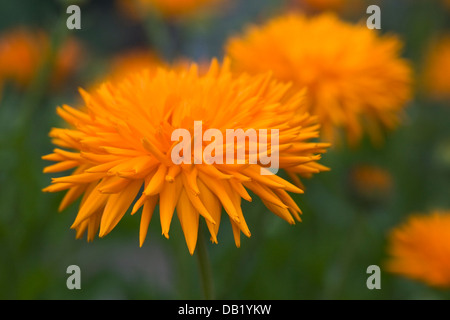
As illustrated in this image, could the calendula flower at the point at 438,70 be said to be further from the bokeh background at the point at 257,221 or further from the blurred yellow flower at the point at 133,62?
the blurred yellow flower at the point at 133,62

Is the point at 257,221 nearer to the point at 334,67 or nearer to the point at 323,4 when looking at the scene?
the point at 334,67

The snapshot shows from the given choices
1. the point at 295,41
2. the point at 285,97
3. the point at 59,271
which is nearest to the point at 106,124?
the point at 285,97

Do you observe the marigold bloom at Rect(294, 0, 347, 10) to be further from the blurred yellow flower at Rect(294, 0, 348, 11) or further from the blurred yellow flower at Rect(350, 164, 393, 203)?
the blurred yellow flower at Rect(350, 164, 393, 203)

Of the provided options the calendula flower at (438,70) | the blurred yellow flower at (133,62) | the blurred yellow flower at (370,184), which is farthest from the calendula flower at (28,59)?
the calendula flower at (438,70)

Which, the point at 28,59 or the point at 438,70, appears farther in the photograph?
the point at 438,70

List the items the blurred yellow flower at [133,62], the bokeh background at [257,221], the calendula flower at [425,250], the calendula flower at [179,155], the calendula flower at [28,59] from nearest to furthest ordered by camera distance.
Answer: the calendula flower at [179,155] → the calendula flower at [425,250] → the bokeh background at [257,221] → the calendula flower at [28,59] → the blurred yellow flower at [133,62]

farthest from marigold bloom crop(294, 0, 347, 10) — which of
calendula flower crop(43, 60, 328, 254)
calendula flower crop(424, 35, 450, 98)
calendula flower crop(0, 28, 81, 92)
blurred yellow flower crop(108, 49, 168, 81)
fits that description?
calendula flower crop(43, 60, 328, 254)

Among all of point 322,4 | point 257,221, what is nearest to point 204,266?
point 257,221
